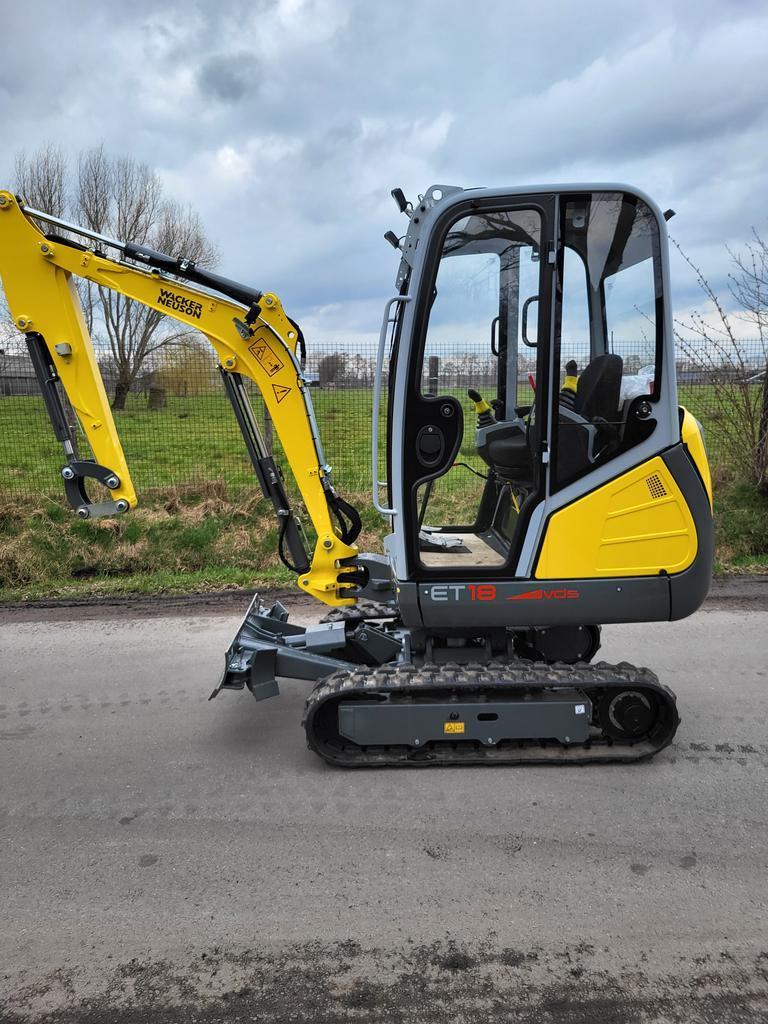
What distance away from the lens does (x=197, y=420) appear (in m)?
9.95

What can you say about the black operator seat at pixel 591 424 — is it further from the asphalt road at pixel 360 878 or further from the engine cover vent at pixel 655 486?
the asphalt road at pixel 360 878

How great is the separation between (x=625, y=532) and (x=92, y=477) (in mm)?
3000

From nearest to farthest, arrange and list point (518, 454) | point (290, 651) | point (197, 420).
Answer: point (518, 454) → point (290, 651) → point (197, 420)

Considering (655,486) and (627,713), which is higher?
(655,486)

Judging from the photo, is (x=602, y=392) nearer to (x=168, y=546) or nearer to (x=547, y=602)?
(x=547, y=602)

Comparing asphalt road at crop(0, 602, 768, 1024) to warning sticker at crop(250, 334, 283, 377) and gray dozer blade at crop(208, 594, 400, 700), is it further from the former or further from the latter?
warning sticker at crop(250, 334, 283, 377)

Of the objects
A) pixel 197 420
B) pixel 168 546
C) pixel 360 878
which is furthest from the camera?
pixel 197 420

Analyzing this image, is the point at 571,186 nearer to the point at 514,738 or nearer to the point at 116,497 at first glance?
the point at 514,738

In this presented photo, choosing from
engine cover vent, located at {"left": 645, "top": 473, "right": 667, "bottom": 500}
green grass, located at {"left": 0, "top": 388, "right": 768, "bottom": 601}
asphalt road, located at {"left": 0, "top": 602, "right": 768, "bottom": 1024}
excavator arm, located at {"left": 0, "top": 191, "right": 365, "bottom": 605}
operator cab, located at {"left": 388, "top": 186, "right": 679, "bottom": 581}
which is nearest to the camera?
asphalt road, located at {"left": 0, "top": 602, "right": 768, "bottom": 1024}

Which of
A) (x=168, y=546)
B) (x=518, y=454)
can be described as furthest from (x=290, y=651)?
(x=168, y=546)

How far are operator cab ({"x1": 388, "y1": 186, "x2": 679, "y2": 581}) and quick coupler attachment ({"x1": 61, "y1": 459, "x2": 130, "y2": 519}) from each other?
167 centimetres

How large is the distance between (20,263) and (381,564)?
2.69 meters

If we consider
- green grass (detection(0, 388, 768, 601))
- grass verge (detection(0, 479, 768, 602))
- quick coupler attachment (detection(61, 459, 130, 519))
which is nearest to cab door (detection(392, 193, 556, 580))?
quick coupler attachment (detection(61, 459, 130, 519))

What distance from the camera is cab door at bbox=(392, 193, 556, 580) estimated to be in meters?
3.23
